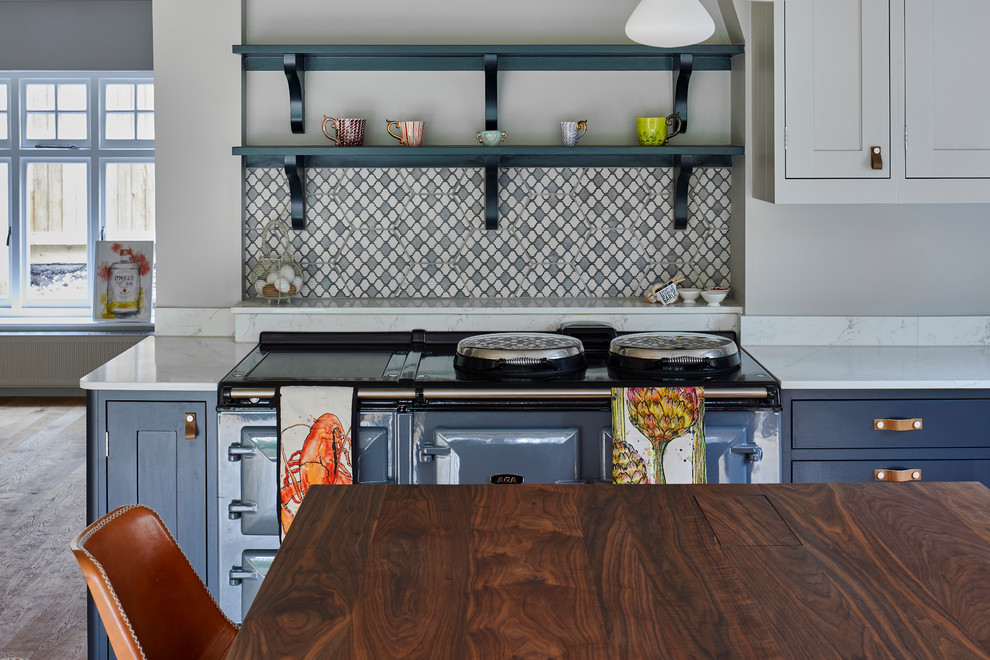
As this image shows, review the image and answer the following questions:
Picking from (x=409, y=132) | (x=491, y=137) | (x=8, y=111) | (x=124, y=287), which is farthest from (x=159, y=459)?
(x=8, y=111)

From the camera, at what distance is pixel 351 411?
264 centimetres

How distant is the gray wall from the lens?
626 centimetres

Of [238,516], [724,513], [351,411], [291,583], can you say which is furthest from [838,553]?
[238,516]

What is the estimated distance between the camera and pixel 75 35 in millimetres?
6309

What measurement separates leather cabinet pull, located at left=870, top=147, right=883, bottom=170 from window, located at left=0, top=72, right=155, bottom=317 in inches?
204

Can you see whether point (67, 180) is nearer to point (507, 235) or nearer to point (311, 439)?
point (507, 235)

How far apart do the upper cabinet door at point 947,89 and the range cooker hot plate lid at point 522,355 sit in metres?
1.21

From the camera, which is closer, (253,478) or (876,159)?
(253,478)

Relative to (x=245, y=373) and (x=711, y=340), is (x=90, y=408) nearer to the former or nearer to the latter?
(x=245, y=373)

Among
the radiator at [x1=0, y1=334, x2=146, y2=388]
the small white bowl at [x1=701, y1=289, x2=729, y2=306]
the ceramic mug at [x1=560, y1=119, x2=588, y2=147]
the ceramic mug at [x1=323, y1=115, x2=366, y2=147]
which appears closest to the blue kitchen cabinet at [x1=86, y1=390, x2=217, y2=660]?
the ceramic mug at [x1=323, y1=115, x2=366, y2=147]

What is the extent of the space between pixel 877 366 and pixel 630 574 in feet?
6.46

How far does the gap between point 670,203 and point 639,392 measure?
1.06 meters

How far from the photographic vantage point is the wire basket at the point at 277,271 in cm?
331

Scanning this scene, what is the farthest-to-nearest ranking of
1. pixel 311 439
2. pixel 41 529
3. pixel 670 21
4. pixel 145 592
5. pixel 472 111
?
1. pixel 41 529
2. pixel 472 111
3. pixel 311 439
4. pixel 670 21
5. pixel 145 592
